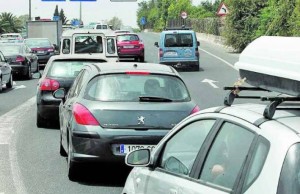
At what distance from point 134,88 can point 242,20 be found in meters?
42.0

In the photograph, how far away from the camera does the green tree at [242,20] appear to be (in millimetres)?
50656

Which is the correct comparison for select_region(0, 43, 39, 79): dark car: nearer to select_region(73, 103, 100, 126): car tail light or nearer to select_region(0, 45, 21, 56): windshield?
select_region(0, 45, 21, 56): windshield

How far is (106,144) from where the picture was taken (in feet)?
30.0

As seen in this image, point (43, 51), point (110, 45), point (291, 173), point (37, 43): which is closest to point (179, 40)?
point (43, 51)

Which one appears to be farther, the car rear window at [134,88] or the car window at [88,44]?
the car window at [88,44]

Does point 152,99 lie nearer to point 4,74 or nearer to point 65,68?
point 65,68

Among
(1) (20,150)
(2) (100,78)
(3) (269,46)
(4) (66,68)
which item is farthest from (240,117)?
(4) (66,68)

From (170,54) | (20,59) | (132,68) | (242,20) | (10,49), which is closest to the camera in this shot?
(132,68)

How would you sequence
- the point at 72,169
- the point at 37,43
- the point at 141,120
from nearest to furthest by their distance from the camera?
1. the point at 141,120
2. the point at 72,169
3. the point at 37,43

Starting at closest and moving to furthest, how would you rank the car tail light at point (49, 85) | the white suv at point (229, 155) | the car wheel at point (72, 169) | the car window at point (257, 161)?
the white suv at point (229, 155) < the car window at point (257, 161) < the car wheel at point (72, 169) < the car tail light at point (49, 85)

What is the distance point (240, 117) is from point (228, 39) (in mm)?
48047

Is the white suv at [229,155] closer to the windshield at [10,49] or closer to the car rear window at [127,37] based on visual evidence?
the windshield at [10,49]

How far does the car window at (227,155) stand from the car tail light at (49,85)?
10392 millimetres

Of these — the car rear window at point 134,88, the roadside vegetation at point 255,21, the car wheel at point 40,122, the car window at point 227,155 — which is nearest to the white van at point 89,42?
the car wheel at point 40,122
